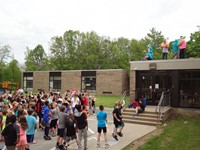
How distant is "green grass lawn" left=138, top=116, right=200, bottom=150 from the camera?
34.3 feet

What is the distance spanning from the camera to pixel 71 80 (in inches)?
1618

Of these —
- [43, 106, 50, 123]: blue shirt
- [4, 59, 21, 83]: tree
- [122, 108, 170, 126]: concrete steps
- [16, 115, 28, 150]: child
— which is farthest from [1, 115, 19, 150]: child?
[4, 59, 21, 83]: tree

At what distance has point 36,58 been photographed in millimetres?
95562

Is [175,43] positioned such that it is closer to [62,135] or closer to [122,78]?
[62,135]

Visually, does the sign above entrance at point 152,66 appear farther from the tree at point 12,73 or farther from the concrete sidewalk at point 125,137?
the tree at point 12,73

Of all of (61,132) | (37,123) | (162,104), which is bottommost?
(61,132)

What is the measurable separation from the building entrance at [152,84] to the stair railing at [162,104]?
90cm

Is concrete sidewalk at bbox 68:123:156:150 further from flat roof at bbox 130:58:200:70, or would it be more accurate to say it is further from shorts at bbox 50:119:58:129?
flat roof at bbox 130:58:200:70

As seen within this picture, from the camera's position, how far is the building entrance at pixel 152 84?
19.3m

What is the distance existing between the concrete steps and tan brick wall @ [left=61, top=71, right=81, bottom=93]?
23.9 metres

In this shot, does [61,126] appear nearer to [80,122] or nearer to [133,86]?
[80,122]

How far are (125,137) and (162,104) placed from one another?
19.5 feet

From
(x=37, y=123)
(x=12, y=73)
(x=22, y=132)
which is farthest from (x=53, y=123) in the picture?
(x=12, y=73)

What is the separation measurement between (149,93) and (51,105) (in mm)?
9985
